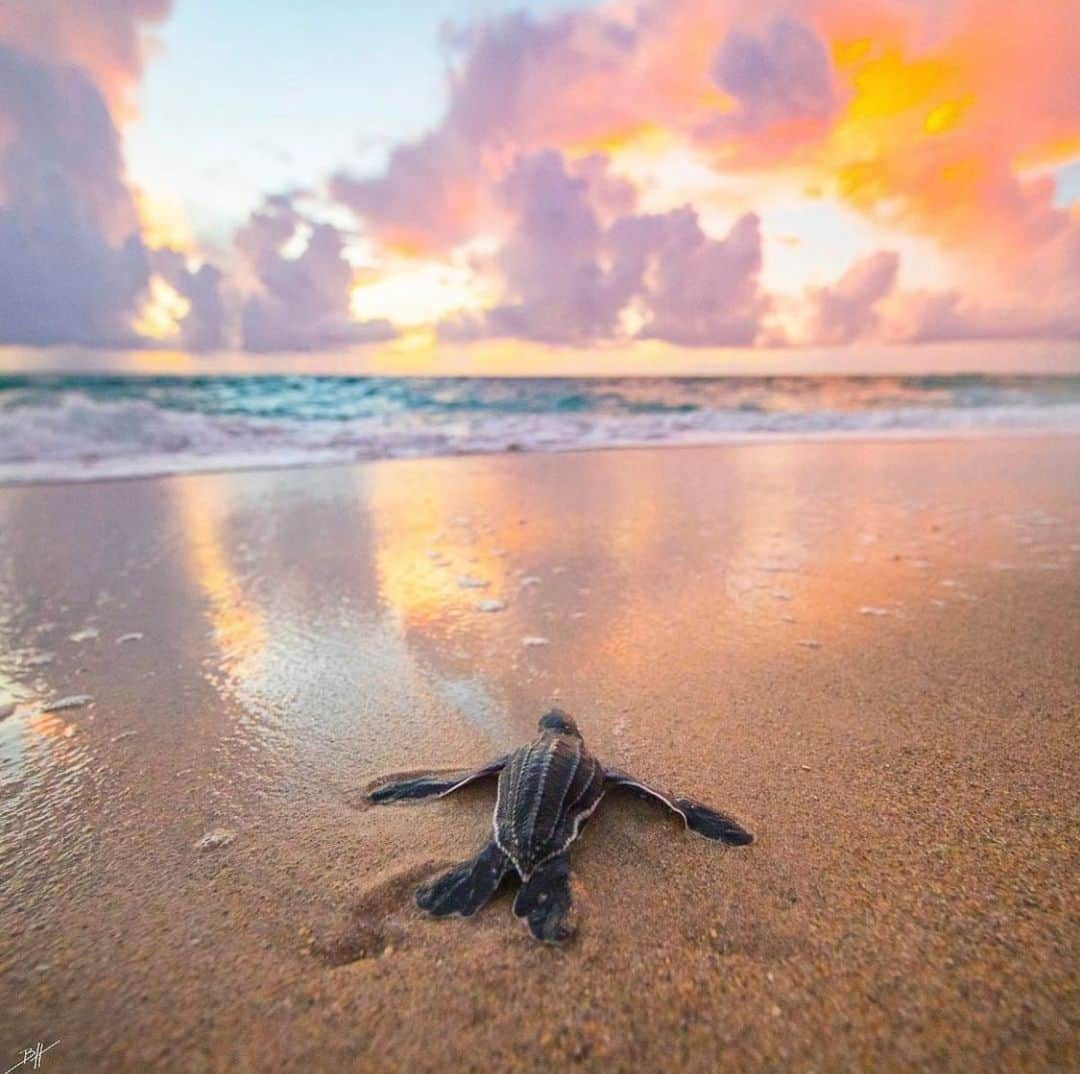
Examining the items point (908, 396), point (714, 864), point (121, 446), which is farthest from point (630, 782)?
point (908, 396)

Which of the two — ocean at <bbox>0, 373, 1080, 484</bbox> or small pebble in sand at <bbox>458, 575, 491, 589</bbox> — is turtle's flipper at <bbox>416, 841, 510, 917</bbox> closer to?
small pebble in sand at <bbox>458, 575, 491, 589</bbox>

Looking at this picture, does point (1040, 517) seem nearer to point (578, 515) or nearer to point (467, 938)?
point (578, 515)

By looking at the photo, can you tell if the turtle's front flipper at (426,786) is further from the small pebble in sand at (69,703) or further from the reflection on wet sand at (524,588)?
the small pebble in sand at (69,703)

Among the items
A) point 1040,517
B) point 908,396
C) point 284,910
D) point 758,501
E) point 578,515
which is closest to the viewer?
point 284,910

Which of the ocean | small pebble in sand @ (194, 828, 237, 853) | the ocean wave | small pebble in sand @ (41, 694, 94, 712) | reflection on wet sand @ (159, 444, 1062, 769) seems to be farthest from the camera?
the ocean

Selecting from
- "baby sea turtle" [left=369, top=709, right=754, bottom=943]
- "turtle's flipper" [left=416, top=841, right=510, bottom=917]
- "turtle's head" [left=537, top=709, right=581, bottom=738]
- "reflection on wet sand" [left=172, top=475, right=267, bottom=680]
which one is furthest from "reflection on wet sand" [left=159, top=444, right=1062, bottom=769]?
"turtle's flipper" [left=416, top=841, right=510, bottom=917]
